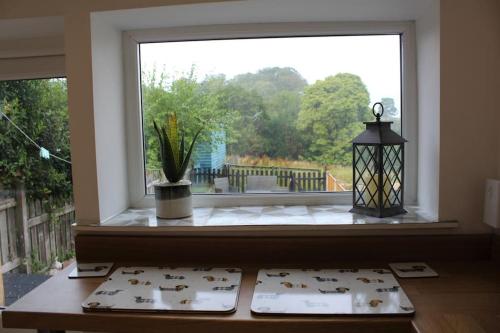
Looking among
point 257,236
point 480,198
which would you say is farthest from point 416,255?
point 257,236

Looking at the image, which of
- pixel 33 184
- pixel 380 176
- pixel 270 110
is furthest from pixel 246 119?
pixel 33 184

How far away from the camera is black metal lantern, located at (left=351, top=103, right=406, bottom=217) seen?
126 cm

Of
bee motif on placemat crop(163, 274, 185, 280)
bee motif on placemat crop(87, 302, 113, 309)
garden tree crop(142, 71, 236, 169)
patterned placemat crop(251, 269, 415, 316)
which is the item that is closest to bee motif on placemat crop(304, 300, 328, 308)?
patterned placemat crop(251, 269, 415, 316)

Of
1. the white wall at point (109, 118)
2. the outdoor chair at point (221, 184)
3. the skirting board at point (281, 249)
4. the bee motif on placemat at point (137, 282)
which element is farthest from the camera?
the outdoor chair at point (221, 184)

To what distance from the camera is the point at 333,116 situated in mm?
1484

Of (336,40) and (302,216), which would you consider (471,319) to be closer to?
(302,216)

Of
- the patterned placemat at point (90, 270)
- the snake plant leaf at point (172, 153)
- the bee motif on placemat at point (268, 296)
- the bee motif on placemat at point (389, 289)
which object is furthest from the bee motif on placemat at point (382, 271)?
the patterned placemat at point (90, 270)

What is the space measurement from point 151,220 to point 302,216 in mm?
528

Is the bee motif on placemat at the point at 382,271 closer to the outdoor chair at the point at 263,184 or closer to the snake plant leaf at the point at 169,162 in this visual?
the outdoor chair at the point at 263,184

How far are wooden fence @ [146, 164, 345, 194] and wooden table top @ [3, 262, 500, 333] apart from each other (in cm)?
50

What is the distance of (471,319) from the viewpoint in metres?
0.87

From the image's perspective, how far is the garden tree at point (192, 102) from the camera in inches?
60.1

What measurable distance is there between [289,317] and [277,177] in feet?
2.29

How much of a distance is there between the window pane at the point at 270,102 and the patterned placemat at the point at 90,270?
40 centimetres
